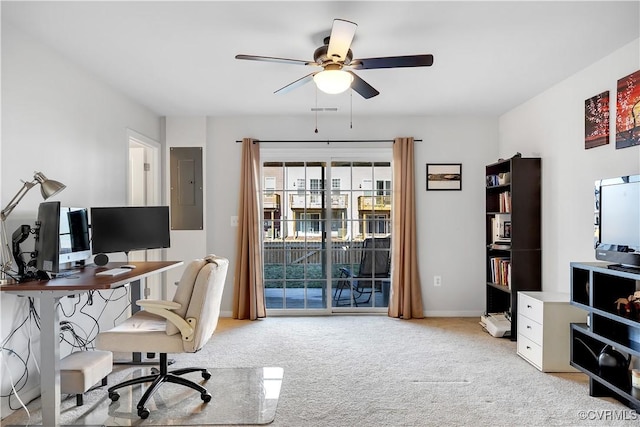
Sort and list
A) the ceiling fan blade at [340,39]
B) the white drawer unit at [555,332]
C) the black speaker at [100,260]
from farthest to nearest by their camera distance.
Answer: the white drawer unit at [555,332]
the black speaker at [100,260]
the ceiling fan blade at [340,39]

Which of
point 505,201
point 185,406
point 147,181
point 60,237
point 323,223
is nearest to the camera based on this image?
point 185,406

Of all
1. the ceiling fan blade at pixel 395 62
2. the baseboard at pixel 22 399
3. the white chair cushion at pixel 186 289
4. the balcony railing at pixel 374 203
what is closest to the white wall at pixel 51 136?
the baseboard at pixel 22 399

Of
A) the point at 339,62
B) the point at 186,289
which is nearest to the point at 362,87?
the point at 339,62

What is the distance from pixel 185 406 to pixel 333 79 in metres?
2.29

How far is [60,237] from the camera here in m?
2.71

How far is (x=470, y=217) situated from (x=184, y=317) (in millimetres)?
3633

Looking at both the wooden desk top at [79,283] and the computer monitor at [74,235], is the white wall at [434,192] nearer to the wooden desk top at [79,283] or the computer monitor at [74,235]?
the computer monitor at [74,235]

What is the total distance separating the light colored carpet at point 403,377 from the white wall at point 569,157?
98 cm

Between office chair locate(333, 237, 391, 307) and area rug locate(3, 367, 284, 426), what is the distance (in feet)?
6.86

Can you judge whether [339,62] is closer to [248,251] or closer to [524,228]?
[524,228]

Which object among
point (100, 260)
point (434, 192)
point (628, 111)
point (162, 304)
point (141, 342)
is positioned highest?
point (628, 111)

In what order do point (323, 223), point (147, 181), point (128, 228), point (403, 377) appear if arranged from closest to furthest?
1. point (403, 377)
2. point (128, 228)
3. point (147, 181)
4. point (323, 223)

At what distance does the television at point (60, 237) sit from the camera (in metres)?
2.34

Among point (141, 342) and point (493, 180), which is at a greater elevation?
point (493, 180)
